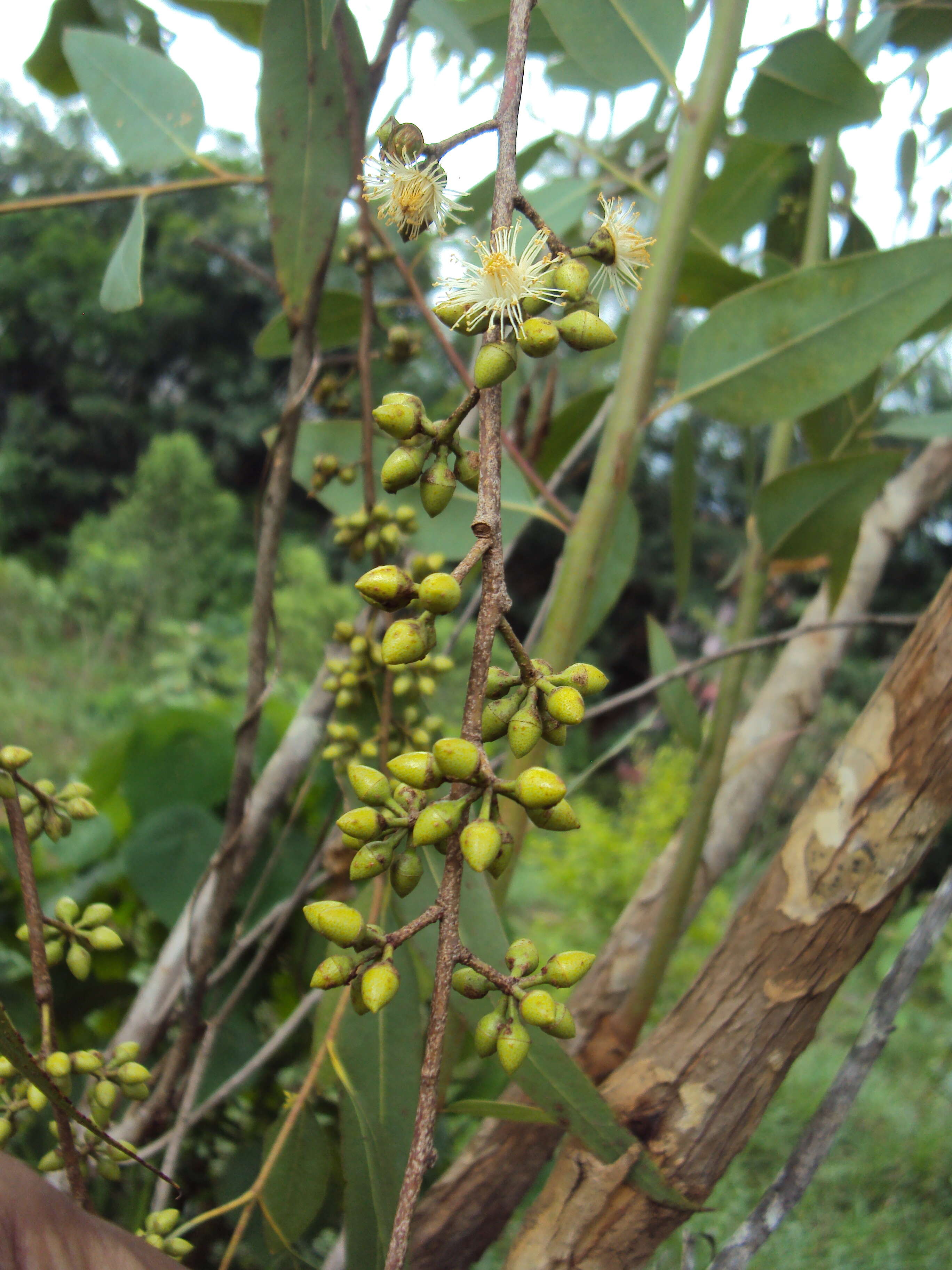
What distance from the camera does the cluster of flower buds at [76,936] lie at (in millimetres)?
366

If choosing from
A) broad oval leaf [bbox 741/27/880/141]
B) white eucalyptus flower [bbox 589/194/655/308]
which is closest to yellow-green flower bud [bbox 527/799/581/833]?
white eucalyptus flower [bbox 589/194/655/308]

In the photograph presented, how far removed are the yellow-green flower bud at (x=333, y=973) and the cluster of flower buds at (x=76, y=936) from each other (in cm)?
15

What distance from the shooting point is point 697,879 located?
2.56ft

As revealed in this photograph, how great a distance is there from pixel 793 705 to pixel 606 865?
1.65m

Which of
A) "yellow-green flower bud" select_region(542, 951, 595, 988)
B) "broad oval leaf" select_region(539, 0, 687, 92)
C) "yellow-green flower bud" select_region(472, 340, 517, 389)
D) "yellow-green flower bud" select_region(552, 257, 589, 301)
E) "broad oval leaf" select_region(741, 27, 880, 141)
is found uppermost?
"broad oval leaf" select_region(741, 27, 880, 141)

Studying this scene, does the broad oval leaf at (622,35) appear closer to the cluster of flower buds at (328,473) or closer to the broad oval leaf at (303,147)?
the broad oval leaf at (303,147)

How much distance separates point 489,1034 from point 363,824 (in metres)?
0.07

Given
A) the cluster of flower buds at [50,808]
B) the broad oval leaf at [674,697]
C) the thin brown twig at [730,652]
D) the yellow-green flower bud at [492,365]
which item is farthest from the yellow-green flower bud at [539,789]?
the broad oval leaf at [674,697]

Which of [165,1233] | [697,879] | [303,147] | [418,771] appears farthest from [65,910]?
[697,879]

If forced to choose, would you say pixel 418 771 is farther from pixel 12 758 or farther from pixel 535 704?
pixel 12 758

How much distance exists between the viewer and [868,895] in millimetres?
445

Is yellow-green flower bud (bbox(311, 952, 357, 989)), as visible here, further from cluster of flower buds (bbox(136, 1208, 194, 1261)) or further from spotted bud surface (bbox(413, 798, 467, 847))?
cluster of flower buds (bbox(136, 1208, 194, 1261))

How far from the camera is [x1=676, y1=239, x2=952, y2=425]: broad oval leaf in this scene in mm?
550

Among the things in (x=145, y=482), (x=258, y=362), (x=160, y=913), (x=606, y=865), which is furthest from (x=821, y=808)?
(x=258, y=362)
